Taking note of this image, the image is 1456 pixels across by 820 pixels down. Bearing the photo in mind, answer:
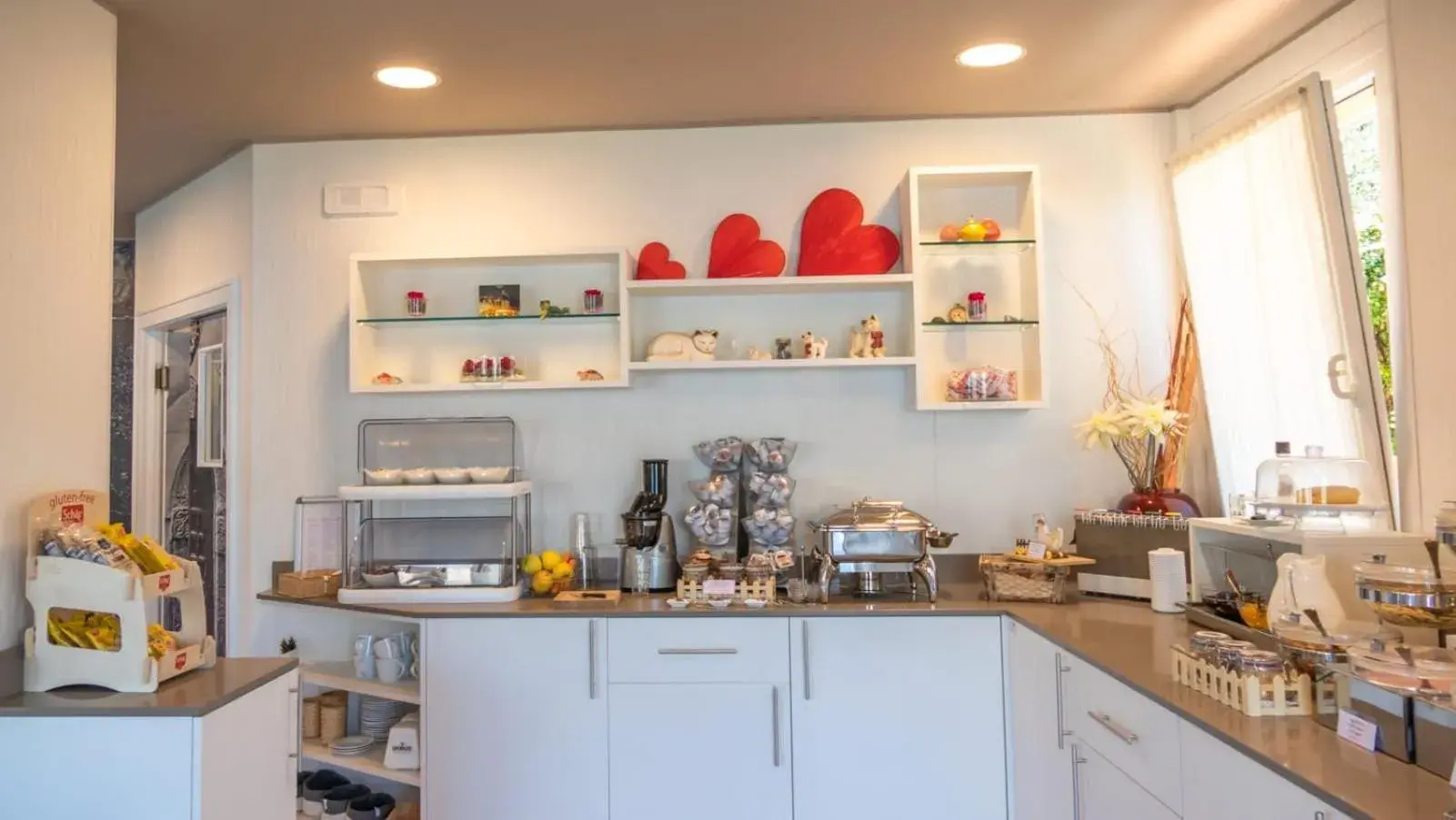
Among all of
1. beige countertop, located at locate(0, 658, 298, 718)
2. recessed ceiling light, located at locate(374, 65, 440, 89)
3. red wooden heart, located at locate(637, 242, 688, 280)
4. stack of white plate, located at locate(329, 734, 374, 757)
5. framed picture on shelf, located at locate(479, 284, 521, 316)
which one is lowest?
stack of white plate, located at locate(329, 734, 374, 757)

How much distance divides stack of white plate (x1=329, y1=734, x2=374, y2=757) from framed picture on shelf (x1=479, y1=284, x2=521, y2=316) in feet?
4.75

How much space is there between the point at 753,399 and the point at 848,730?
112 cm

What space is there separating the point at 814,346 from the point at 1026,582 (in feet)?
3.22

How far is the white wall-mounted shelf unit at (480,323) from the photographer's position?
3199mm

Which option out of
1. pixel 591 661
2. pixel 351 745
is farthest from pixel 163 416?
pixel 591 661

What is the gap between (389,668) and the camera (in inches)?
116

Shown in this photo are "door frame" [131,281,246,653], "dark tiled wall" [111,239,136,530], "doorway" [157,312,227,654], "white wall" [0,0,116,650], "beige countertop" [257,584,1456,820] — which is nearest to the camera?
"beige countertop" [257,584,1456,820]

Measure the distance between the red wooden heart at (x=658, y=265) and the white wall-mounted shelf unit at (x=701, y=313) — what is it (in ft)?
0.20

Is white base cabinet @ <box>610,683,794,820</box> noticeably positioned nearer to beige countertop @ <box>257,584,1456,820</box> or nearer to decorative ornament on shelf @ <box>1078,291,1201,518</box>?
beige countertop @ <box>257,584,1456,820</box>

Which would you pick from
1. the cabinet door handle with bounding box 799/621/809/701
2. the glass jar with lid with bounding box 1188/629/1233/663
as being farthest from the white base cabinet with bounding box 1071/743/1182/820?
the cabinet door handle with bounding box 799/621/809/701

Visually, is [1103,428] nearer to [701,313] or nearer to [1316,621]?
[1316,621]

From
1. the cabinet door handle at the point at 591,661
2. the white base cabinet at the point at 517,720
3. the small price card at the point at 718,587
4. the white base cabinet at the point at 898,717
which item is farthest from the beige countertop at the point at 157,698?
the white base cabinet at the point at 898,717

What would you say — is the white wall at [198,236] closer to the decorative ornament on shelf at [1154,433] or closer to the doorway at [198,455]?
the doorway at [198,455]

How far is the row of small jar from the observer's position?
1.61 metres
